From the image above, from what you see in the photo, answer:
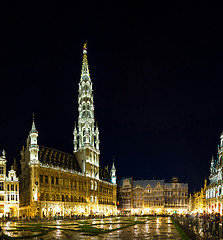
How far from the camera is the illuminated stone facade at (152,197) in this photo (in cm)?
13900

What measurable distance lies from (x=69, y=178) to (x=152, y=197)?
6194 centimetres

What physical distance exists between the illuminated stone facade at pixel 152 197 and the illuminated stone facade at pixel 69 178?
56.2 feet

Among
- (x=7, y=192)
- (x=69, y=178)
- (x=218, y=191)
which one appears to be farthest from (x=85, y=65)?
(x=218, y=191)

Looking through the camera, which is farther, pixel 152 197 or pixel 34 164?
pixel 152 197

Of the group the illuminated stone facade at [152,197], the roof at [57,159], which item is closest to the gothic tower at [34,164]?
the roof at [57,159]

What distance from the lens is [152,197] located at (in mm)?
140625

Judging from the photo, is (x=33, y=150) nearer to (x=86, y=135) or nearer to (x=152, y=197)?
(x=86, y=135)

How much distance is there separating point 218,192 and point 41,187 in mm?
53147

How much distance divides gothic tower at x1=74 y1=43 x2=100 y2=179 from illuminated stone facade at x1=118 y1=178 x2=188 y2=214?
36770 millimetres

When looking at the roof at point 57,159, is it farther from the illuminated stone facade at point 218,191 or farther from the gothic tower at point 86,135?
the illuminated stone facade at point 218,191

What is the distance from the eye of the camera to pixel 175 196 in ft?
462

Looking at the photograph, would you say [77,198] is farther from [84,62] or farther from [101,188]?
[84,62]

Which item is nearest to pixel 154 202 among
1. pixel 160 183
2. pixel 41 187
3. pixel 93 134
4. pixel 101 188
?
pixel 160 183

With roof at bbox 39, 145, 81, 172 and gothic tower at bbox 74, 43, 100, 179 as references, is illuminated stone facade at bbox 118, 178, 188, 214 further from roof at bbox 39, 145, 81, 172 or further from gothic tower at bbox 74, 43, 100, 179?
roof at bbox 39, 145, 81, 172
